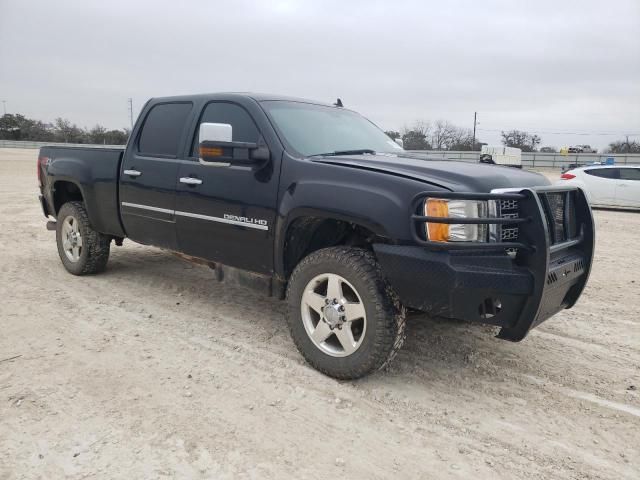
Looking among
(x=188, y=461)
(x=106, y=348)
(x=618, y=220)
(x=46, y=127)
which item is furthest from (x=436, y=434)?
(x=46, y=127)

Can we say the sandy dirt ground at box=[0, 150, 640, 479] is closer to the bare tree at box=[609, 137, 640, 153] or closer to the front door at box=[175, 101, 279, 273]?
the front door at box=[175, 101, 279, 273]

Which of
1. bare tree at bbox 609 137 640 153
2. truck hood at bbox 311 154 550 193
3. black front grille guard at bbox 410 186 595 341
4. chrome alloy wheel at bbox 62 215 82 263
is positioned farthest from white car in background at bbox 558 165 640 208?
bare tree at bbox 609 137 640 153

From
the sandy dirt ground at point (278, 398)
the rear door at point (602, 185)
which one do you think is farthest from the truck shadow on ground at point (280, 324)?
the rear door at point (602, 185)

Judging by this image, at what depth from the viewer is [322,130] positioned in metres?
4.13

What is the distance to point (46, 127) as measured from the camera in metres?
78.8

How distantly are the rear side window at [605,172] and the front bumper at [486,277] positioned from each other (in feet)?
42.7

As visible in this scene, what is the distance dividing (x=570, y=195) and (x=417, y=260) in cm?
136

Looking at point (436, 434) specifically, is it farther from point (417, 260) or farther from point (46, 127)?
point (46, 127)

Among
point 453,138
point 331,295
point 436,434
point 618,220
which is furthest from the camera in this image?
point 453,138

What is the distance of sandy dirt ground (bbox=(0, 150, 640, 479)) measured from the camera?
2.52 m

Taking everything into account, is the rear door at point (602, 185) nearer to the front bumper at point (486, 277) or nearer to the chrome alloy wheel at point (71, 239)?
the front bumper at point (486, 277)

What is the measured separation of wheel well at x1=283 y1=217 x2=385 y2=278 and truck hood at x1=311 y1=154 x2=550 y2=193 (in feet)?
1.43

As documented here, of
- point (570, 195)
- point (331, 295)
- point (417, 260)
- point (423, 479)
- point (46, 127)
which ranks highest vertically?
point (46, 127)

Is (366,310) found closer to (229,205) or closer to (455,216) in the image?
(455,216)
